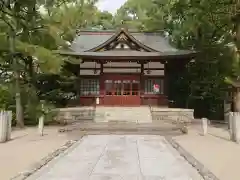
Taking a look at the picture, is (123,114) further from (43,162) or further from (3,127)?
(43,162)

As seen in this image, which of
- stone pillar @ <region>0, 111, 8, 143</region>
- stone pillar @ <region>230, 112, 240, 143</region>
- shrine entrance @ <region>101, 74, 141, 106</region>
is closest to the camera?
stone pillar @ <region>0, 111, 8, 143</region>

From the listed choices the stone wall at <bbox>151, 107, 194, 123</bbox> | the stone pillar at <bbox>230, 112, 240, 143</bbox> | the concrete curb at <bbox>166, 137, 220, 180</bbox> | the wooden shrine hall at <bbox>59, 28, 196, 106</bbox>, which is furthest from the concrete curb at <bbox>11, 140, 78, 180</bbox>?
the wooden shrine hall at <bbox>59, 28, 196, 106</bbox>

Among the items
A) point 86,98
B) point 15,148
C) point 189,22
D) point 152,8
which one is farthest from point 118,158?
point 152,8

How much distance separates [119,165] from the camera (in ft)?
30.6

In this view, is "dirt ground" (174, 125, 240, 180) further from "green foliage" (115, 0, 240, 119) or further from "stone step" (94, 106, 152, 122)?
"green foliage" (115, 0, 240, 119)

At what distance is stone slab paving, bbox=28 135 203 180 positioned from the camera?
7.96m

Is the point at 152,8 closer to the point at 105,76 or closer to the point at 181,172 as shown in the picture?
the point at 105,76

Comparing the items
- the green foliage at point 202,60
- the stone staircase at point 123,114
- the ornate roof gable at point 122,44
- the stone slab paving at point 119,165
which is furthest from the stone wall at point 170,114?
the stone slab paving at point 119,165

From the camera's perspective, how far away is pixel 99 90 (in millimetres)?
28906

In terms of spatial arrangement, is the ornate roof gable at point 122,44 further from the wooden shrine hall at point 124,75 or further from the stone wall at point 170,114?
the stone wall at point 170,114

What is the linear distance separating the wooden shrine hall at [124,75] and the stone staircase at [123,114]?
8.65 ft

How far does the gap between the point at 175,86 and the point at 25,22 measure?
1526 centimetres

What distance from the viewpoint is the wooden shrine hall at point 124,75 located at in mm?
28531

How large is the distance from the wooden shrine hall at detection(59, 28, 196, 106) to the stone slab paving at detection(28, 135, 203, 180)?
50.5ft
